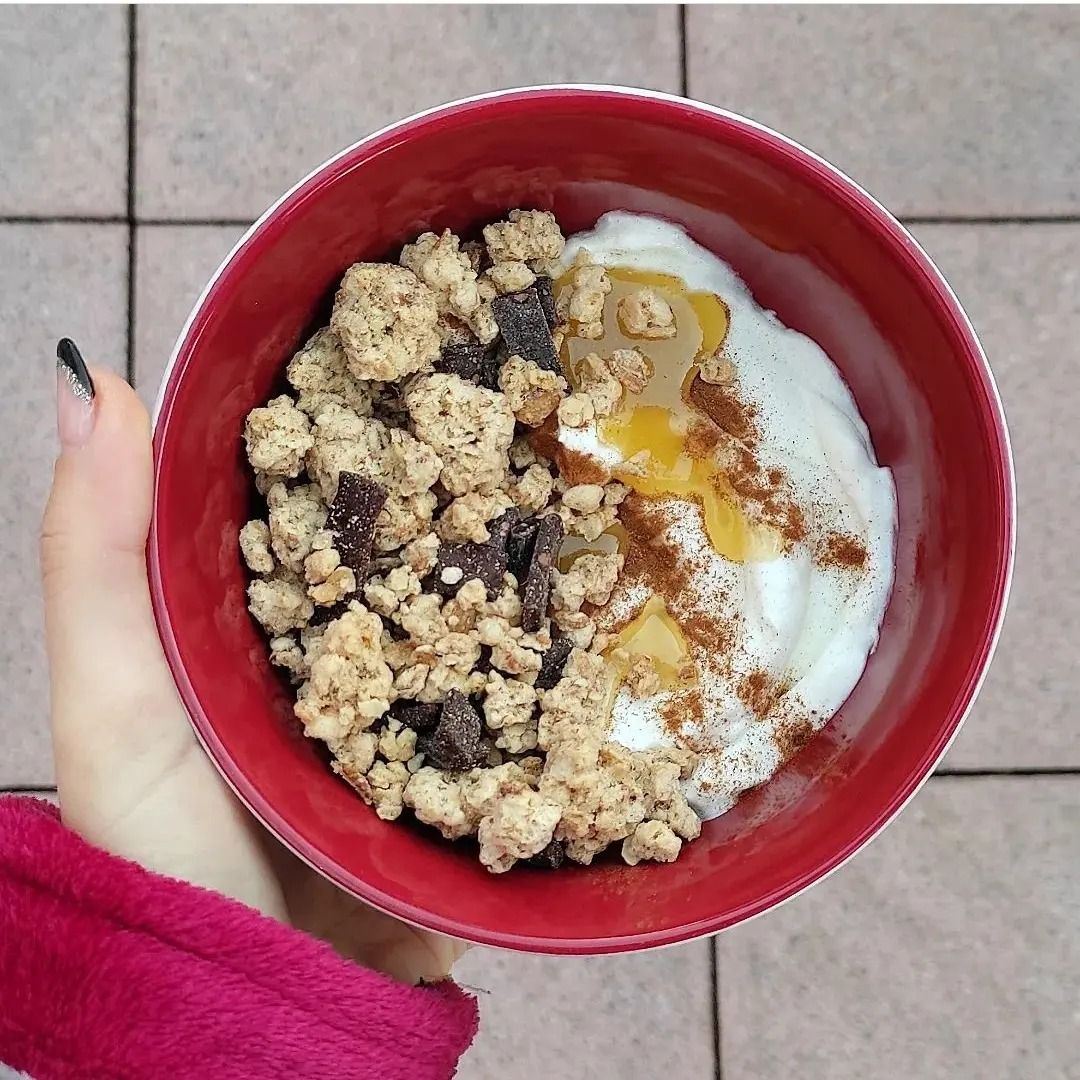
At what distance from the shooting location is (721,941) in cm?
106

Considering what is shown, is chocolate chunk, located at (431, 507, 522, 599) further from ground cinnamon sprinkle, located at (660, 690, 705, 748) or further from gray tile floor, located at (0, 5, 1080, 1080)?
gray tile floor, located at (0, 5, 1080, 1080)

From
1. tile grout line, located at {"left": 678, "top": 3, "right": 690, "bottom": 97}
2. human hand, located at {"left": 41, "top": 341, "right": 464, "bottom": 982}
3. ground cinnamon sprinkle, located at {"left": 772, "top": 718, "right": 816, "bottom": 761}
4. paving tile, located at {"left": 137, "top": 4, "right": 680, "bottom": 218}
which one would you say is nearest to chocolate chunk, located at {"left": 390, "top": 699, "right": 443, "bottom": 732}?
human hand, located at {"left": 41, "top": 341, "right": 464, "bottom": 982}

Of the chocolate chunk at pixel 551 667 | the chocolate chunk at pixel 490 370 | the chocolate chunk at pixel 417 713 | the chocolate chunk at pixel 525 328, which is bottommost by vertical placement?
the chocolate chunk at pixel 417 713

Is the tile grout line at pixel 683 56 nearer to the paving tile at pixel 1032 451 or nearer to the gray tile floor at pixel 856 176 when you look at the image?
the gray tile floor at pixel 856 176

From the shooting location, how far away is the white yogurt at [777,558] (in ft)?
2.56

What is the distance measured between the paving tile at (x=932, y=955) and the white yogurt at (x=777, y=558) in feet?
1.11

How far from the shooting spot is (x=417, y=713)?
73cm

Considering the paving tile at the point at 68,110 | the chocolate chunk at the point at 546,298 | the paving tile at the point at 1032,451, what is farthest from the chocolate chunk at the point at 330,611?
the paving tile at the point at 1032,451

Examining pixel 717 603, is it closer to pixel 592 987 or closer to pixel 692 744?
pixel 692 744

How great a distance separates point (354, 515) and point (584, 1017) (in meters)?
0.57

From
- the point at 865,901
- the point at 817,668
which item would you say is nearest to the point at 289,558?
the point at 817,668

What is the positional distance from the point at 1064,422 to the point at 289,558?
706 millimetres

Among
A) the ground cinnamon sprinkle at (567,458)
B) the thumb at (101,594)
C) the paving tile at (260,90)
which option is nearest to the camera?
the thumb at (101,594)

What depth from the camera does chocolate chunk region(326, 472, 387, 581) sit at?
71 cm
